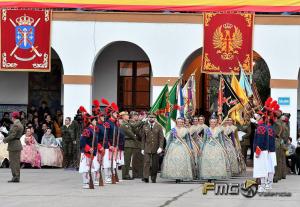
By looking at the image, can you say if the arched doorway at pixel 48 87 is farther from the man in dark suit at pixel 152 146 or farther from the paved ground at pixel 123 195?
the man in dark suit at pixel 152 146

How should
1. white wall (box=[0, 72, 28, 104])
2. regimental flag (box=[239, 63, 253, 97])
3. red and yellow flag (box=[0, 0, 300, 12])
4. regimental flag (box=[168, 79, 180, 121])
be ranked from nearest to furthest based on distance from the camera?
regimental flag (box=[168, 79, 180, 121]), regimental flag (box=[239, 63, 253, 97]), red and yellow flag (box=[0, 0, 300, 12]), white wall (box=[0, 72, 28, 104])

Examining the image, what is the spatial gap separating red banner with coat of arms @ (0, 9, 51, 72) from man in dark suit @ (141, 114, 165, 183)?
8.13 m

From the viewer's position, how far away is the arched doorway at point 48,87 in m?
35.9

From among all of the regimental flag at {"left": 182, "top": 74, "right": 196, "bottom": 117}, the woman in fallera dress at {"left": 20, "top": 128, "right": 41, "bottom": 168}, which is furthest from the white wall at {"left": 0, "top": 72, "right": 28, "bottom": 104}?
the regimental flag at {"left": 182, "top": 74, "right": 196, "bottom": 117}

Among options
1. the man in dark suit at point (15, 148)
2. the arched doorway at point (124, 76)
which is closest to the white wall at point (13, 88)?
the arched doorway at point (124, 76)

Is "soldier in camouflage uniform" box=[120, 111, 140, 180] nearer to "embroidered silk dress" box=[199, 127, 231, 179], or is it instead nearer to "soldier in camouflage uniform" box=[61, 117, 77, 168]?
"embroidered silk dress" box=[199, 127, 231, 179]

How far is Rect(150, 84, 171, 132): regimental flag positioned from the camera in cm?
2638

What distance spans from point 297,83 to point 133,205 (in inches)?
602

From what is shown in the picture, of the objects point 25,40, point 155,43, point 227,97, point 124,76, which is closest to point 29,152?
point 25,40

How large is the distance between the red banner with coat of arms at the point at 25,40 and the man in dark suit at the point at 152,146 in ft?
26.7

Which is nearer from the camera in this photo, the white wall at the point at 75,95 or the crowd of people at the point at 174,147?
the crowd of people at the point at 174,147

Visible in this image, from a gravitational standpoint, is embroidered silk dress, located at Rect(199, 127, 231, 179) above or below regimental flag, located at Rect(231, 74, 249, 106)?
below

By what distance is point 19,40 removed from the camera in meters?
32.2

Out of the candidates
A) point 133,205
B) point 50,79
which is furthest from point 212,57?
point 133,205
